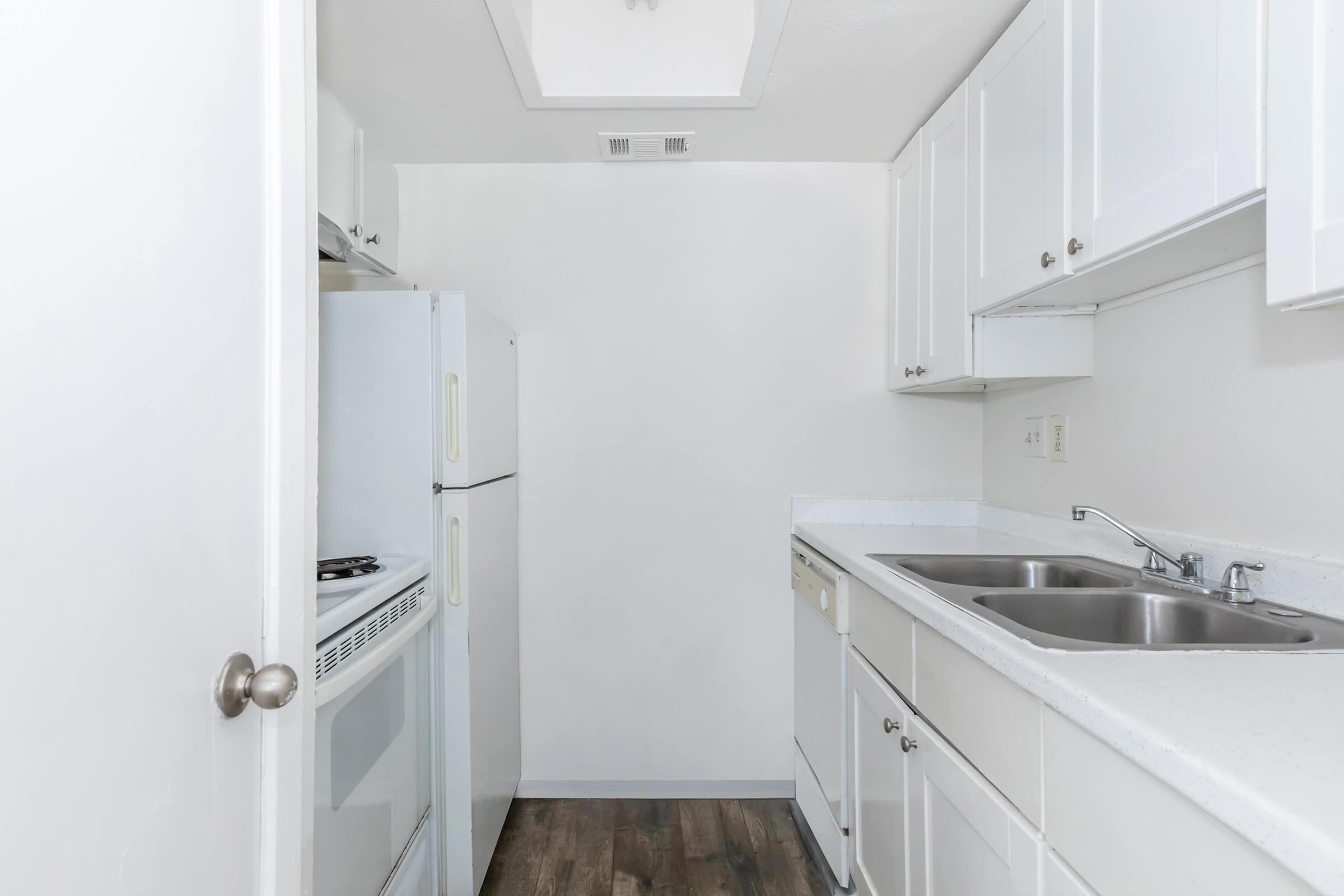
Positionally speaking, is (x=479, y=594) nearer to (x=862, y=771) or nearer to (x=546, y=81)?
(x=862, y=771)

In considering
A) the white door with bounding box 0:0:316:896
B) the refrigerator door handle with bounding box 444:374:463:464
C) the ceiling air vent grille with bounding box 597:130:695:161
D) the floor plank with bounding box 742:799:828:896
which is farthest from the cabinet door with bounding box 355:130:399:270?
the floor plank with bounding box 742:799:828:896

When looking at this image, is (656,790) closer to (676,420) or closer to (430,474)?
(676,420)

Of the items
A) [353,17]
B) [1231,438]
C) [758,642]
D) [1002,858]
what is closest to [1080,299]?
[1231,438]

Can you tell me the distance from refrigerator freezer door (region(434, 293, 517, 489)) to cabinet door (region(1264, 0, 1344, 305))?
5.28 feet

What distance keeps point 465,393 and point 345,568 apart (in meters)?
0.53

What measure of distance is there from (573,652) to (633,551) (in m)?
0.43

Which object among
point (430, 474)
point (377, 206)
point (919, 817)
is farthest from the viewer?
point (377, 206)

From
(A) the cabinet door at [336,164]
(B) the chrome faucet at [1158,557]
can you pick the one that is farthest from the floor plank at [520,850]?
(A) the cabinet door at [336,164]

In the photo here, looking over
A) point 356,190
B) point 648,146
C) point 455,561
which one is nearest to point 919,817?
point 455,561

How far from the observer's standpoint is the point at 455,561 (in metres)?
1.80

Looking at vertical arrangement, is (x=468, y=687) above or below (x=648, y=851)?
above

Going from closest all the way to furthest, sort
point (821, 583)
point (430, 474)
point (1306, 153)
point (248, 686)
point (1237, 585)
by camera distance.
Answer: point (248, 686) → point (1306, 153) → point (1237, 585) → point (430, 474) → point (821, 583)

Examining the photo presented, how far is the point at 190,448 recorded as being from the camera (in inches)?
25.0

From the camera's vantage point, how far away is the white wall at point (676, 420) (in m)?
2.45
